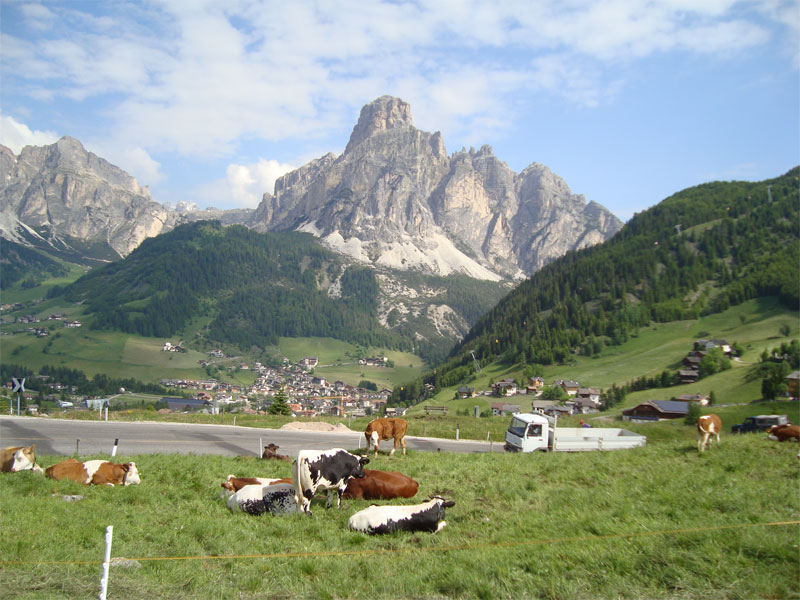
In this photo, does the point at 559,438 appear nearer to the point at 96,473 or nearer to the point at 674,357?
the point at 96,473

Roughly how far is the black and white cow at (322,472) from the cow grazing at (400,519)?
5.85 feet

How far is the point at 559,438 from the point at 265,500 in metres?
21.7

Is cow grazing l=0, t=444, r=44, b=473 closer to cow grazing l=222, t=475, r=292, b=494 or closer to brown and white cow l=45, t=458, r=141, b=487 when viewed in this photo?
brown and white cow l=45, t=458, r=141, b=487

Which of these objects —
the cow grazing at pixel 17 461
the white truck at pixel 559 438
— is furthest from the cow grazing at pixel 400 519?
the white truck at pixel 559 438

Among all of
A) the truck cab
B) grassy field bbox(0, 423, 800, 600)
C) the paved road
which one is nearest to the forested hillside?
the truck cab

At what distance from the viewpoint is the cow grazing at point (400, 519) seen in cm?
1113

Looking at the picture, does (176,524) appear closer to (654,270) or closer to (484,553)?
(484,553)

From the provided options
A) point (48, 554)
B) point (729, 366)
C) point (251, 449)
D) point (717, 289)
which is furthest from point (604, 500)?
point (717, 289)

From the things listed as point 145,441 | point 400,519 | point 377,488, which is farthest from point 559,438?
point 145,441

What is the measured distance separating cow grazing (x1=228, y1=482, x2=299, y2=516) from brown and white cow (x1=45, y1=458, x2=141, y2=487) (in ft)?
12.8

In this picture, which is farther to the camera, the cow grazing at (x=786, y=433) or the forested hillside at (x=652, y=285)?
the forested hillside at (x=652, y=285)

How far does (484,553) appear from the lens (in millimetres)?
9203

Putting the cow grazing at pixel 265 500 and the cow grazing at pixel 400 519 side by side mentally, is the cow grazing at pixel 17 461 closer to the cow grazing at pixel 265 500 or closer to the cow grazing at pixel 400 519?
the cow grazing at pixel 265 500

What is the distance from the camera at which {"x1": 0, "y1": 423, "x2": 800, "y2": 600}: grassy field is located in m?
8.04
